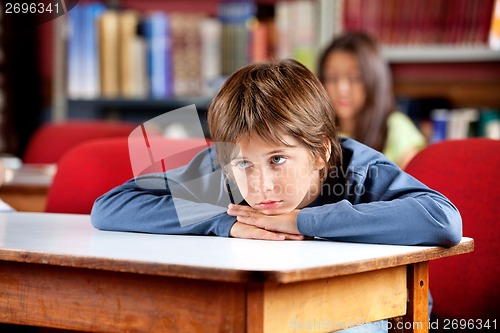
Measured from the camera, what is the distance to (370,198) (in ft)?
5.57

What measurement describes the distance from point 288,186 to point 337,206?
0.17 metres

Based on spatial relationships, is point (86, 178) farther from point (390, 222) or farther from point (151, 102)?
point (151, 102)

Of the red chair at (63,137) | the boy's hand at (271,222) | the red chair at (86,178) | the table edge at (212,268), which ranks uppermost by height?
the table edge at (212,268)

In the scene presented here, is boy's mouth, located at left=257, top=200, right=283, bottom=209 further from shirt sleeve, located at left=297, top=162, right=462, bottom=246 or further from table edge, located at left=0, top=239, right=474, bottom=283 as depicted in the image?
table edge, located at left=0, top=239, right=474, bottom=283

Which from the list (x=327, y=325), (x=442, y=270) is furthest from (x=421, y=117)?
(x=327, y=325)

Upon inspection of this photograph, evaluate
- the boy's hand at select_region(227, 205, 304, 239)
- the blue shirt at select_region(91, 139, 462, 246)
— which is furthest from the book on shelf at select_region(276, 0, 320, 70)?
the boy's hand at select_region(227, 205, 304, 239)

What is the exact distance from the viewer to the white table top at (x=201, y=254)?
1.16m

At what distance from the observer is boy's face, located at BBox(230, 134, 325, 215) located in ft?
5.27

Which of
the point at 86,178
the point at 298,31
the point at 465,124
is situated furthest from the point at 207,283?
the point at 298,31

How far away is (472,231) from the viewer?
2002mm

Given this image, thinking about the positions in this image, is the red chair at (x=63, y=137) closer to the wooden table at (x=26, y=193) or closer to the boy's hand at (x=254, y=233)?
the wooden table at (x=26, y=193)

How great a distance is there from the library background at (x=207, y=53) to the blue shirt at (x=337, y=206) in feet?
6.48

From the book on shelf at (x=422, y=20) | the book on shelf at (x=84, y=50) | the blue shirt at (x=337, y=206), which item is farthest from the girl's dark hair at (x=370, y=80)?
the blue shirt at (x=337, y=206)

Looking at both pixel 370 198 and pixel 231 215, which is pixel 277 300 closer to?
pixel 231 215
